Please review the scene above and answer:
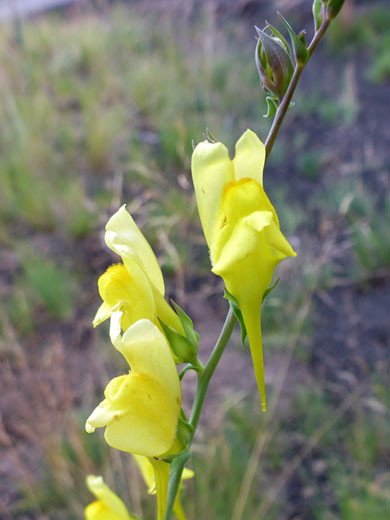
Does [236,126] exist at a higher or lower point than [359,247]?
higher

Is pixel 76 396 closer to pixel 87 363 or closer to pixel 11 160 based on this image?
pixel 87 363

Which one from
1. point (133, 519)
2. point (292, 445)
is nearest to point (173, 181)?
point (292, 445)

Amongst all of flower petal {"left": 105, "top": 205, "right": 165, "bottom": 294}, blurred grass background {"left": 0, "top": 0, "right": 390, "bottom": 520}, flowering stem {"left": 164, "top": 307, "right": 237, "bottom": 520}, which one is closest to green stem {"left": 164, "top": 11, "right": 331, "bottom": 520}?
flowering stem {"left": 164, "top": 307, "right": 237, "bottom": 520}

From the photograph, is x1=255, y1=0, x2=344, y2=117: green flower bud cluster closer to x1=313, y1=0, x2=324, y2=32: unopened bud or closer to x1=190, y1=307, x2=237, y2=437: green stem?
x1=313, y1=0, x2=324, y2=32: unopened bud

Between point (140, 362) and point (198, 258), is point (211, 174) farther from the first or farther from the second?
point (198, 258)

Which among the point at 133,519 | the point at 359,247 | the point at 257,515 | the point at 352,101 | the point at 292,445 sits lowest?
the point at 292,445

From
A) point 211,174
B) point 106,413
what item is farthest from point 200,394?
point 211,174
